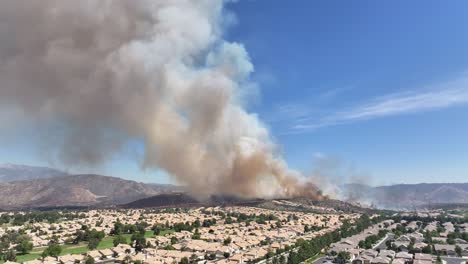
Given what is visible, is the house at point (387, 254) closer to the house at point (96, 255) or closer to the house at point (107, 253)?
the house at point (107, 253)

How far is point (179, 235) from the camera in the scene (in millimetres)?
49062

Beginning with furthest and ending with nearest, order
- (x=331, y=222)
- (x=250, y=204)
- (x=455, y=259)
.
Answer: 1. (x=250, y=204)
2. (x=331, y=222)
3. (x=455, y=259)

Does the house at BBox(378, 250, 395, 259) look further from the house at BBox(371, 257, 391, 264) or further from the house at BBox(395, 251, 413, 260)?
the house at BBox(371, 257, 391, 264)

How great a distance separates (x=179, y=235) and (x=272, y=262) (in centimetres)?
2145

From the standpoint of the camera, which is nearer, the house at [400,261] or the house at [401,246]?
the house at [400,261]

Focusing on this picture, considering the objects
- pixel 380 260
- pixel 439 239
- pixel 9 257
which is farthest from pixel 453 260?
pixel 9 257

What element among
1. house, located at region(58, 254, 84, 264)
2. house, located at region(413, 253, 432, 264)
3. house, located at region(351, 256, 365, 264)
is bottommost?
house, located at region(351, 256, 365, 264)

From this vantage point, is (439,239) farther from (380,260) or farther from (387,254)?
(380,260)

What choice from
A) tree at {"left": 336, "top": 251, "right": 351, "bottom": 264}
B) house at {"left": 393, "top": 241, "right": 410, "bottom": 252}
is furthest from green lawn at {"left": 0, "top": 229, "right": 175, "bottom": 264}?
house at {"left": 393, "top": 241, "right": 410, "bottom": 252}

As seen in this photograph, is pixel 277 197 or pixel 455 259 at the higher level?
pixel 277 197

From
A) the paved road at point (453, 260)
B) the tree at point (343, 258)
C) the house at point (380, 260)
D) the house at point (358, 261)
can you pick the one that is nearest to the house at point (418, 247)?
the paved road at point (453, 260)

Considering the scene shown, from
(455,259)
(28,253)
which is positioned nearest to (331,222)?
(455,259)

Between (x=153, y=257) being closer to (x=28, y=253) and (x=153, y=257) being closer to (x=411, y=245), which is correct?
(x=28, y=253)

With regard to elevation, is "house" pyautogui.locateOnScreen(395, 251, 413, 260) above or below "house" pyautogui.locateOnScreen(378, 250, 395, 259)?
below
